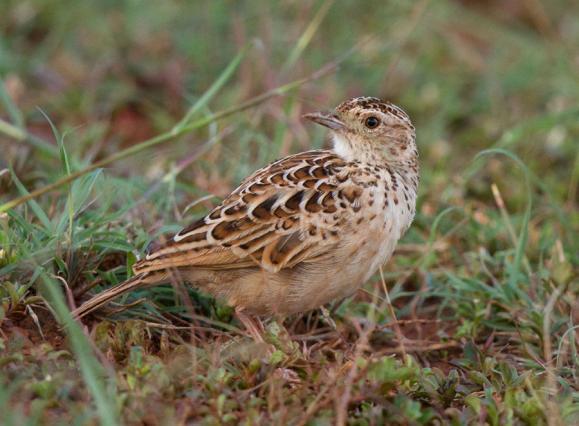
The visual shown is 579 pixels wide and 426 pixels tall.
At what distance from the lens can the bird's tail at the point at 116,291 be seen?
5316 mm

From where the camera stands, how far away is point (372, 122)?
5.92 metres

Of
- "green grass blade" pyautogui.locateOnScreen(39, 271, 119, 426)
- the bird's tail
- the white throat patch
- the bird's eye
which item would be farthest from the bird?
"green grass blade" pyautogui.locateOnScreen(39, 271, 119, 426)

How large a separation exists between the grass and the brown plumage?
0.25 m

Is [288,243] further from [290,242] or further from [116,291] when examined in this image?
[116,291]

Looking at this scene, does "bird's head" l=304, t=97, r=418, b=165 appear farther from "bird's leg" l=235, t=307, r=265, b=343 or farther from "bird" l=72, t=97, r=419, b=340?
"bird's leg" l=235, t=307, r=265, b=343

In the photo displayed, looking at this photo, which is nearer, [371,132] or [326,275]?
[326,275]

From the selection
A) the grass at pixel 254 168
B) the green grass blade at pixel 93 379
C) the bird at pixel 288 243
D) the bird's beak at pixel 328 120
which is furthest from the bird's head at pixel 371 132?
the green grass blade at pixel 93 379

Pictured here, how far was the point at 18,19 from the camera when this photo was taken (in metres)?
10.1

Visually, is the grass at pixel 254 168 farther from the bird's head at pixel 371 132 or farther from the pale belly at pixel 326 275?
the bird's head at pixel 371 132

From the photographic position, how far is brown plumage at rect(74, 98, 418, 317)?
538 centimetres

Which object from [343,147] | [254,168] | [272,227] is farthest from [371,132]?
[254,168]

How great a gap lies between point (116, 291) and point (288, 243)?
94 centimetres

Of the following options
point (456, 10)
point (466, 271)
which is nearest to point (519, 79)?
point (456, 10)

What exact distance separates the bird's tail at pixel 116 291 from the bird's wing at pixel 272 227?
1.9 inches
